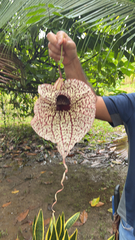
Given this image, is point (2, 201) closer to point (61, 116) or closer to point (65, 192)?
point (65, 192)

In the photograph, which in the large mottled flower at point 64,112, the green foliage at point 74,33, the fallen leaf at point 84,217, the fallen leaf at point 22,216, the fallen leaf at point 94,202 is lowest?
the fallen leaf at point 84,217

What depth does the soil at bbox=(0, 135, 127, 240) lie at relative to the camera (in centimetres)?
187

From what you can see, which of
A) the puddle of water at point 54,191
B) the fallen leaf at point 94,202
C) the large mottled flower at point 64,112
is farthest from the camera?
the fallen leaf at point 94,202

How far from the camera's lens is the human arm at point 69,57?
22.5 inches

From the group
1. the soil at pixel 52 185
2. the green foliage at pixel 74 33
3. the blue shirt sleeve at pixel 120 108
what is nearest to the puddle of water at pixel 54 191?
the soil at pixel 52 185

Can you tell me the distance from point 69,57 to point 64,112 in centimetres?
37

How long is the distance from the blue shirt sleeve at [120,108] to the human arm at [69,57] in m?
0.03

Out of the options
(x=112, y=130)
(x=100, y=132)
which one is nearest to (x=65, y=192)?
(x=100, y=132)

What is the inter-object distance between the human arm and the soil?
145 centimetres

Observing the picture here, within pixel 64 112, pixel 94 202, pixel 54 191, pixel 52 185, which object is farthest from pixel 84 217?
pixel 64 112

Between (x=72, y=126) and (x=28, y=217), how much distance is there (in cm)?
192

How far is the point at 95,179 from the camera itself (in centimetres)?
270

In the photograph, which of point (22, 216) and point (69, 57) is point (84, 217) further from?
point (69, 57)

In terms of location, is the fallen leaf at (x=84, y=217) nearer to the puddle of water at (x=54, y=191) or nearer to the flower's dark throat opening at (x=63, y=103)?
the puddle of water at (x=54, y=191)
